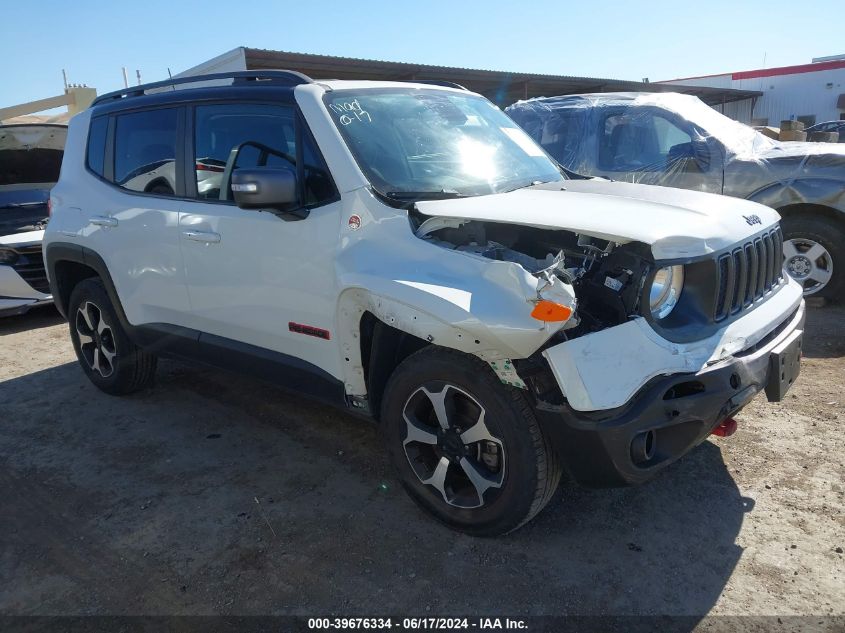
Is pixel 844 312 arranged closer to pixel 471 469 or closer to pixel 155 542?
pixel 471 469

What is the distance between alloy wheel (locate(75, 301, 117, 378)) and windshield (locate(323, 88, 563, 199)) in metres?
2.59

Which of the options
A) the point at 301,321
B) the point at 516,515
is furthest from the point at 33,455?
the point at 516,515

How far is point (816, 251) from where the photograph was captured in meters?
5.92

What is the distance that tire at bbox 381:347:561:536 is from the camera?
2568 millimetres

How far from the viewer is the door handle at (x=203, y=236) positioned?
3561mm

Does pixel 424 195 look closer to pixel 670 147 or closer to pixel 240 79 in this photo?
pixel 240 79

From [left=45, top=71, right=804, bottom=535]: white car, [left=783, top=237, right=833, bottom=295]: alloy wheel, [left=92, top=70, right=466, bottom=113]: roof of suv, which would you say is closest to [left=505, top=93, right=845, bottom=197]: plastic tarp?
[left=783, top=237, right=833, bottom=295]: alloy wheel

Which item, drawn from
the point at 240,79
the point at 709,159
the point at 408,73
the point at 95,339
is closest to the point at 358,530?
the point at 240,79

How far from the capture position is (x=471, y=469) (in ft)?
9.11

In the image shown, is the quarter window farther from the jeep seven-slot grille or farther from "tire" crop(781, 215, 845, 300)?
"tire" crop(781, 215, 845, 300)

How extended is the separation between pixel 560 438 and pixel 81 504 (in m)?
2.52

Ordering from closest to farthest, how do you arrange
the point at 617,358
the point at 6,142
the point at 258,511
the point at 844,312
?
1. the point at 617,358
2. the point at 258,511
3. the point at 844,312
4. the point at 6,142

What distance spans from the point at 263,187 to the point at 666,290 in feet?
5.93

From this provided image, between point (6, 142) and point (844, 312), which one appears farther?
point (6, 142)
